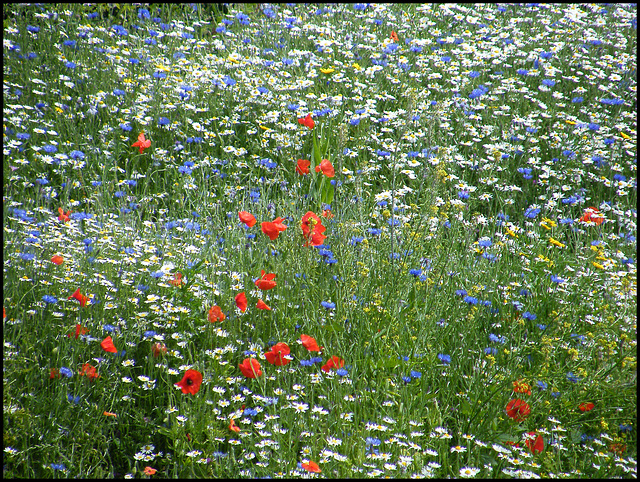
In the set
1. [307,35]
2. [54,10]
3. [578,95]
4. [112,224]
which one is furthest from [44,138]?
[578,95]

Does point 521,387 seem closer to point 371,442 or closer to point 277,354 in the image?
point 371,442

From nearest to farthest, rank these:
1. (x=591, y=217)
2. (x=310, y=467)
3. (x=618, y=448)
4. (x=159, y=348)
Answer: (x=310, y=467), (x=618, y=448), (x=159, y=348), (x=591, y=217)

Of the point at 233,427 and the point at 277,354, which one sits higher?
the point at 277,354

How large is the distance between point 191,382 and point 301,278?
29.7 inches

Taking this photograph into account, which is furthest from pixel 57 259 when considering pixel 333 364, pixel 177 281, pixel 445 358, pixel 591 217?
pixel 591 217

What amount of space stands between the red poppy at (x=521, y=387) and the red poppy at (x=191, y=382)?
3.74 ft

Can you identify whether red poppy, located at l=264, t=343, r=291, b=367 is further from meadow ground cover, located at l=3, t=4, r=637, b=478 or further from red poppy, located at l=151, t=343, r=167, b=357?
red poppy, located at l=151, t=343, r=167, b=357

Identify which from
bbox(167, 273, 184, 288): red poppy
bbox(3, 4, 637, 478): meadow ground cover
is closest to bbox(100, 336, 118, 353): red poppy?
bbox(3, 4, 637, 478): meadow ground cover

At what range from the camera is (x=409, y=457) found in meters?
1.83

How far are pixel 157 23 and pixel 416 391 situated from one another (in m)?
5.28

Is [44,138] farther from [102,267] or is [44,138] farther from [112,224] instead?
[102,267]

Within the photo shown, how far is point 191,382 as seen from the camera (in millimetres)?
1964

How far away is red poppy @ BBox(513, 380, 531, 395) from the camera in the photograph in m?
2.02

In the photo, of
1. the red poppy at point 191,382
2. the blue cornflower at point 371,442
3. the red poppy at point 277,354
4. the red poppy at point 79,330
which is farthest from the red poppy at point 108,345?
the blue cornflower at point 371,442
